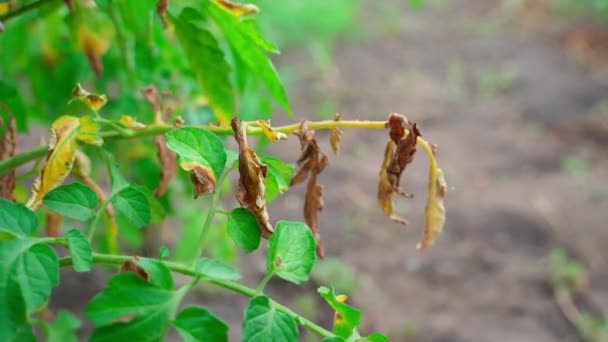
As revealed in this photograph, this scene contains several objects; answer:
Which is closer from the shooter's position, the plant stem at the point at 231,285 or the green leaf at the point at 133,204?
the plant stem at the point at 231,285

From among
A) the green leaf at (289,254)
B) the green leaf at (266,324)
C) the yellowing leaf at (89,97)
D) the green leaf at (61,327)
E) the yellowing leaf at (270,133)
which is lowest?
the green leaf at (61,327)

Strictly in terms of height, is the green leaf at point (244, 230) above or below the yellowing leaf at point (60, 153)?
above

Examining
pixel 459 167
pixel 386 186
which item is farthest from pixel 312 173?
pixel 459 167

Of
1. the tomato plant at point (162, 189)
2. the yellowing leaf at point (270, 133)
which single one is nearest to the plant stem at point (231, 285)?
the tomato plant at point (162, 189)

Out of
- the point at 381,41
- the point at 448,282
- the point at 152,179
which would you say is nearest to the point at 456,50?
the point at 381,41

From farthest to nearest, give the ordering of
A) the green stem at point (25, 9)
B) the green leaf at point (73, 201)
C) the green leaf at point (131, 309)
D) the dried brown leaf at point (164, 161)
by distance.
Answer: the dried brown leaf at point (164, 161) < the green stem at point (25, 9) < the green leaf at point (73, 201) < the green leaf at point (131, 309)

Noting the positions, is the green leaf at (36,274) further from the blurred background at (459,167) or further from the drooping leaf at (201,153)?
the blurred background at (459,167)

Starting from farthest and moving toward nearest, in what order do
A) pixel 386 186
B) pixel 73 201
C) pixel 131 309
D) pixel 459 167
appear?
pixel 459 167 < pixel 386 186 < pixel 73 201 < pixel 131 309

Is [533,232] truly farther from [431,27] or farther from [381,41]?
[431,27]

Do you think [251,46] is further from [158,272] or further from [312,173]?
[158,272]
